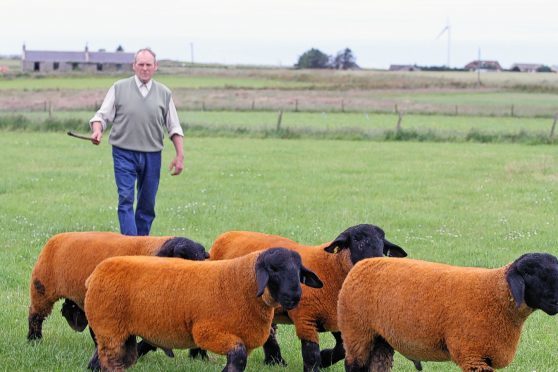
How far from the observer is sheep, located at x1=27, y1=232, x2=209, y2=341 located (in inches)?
326

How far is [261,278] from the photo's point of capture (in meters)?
6.73

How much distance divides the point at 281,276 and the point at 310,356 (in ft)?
4.87

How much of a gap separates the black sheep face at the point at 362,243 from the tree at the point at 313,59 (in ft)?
452

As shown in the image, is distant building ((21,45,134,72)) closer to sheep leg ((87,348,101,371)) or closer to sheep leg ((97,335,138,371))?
sheep leg ((87,348,101,371))

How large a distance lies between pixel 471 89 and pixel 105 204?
2729 inches

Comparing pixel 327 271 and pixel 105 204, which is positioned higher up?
pixel 327 271

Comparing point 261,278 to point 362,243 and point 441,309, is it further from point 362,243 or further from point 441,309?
point 362,243

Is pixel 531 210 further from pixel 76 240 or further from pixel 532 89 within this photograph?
pixel 532 89

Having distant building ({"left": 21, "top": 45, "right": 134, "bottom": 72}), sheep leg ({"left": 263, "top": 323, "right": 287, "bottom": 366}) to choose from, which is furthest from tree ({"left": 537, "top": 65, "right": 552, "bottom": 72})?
sheep leg ({"left": 263, "top": 323, "right": 287, "bottom": 366})

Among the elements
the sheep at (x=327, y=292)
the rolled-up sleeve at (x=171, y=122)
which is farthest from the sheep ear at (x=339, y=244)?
the rolled-up sleeve at (x=171, y=122)

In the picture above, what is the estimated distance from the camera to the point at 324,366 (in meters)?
8.43

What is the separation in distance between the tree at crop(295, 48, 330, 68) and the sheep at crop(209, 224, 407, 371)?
5423 inches

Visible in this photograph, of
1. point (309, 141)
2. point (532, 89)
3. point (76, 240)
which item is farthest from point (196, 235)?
point (532, 89)

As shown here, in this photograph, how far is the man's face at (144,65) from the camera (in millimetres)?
10586
